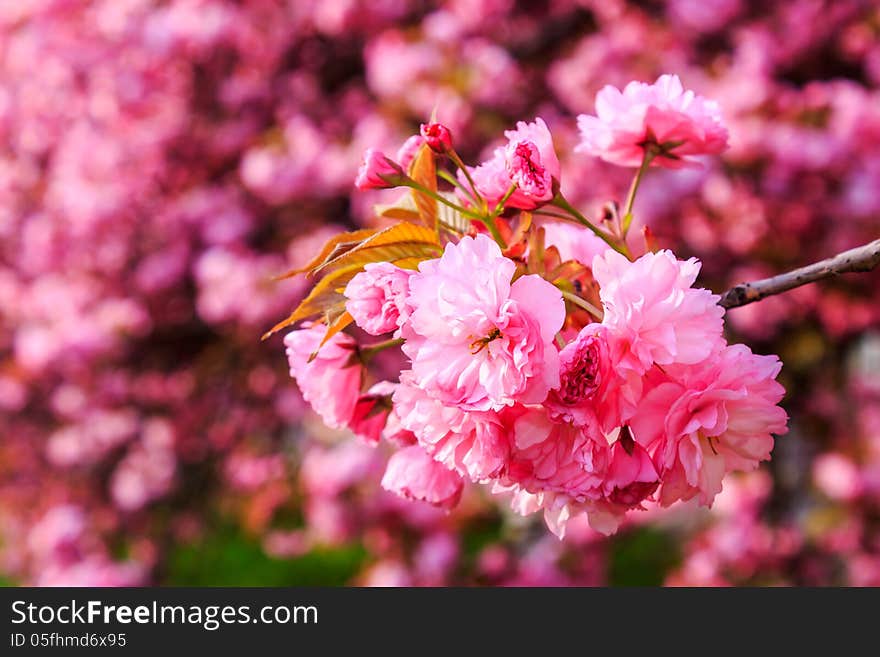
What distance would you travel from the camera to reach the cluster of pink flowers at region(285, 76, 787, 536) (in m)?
0.81

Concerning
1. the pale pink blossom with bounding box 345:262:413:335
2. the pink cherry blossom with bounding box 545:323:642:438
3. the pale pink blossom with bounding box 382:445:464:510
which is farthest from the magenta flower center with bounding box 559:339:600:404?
the pale pink blossom with bounding box 382:445:464:510

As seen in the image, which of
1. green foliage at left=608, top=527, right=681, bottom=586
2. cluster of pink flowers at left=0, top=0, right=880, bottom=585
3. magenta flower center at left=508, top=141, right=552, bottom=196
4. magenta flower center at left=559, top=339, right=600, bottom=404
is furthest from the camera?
green foliage at left=608, top=527, right=681, bottom=586

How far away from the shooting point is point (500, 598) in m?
2.17

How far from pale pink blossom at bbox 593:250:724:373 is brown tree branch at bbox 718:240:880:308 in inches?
3.5

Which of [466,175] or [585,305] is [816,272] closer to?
[585,305]

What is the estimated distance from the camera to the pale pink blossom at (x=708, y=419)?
2.77ft

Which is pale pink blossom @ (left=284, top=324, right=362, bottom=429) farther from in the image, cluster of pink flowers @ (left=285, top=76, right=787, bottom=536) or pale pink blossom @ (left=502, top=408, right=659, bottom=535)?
pale pink blossom @ (left=502, top=408, right=659, bottom=535)

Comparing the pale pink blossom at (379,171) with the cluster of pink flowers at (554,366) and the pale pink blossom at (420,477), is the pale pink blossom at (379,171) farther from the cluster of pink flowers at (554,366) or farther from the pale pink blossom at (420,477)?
the pale pink blossom at (420,477)

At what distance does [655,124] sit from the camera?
1094 millimetres

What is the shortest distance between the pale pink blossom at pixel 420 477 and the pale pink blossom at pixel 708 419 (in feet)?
0.80

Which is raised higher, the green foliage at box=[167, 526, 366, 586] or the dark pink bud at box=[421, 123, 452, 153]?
the green foliage at box=[167, 526, 366, 586]

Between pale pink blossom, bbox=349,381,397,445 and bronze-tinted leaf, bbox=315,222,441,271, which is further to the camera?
pale pink blossom, bbox=349,381,397,445

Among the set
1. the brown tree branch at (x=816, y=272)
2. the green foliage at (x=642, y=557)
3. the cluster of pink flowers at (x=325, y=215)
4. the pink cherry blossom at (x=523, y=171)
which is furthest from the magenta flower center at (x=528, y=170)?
the green foliage at (x=642, y=557)

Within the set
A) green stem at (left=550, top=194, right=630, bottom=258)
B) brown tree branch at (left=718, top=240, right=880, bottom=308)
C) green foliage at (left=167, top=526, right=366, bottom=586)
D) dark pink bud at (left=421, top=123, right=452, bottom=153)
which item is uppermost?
green foliage at (left=167, top=526, right=366, bottom=586)
